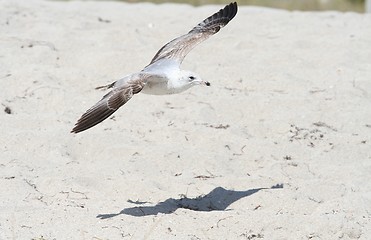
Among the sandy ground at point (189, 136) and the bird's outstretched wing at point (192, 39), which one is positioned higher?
the bird's outstretched wing at point (192, 39)

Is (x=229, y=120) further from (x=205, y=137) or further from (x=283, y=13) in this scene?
(x=283, y=13)

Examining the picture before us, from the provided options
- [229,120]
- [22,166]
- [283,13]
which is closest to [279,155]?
[229,120]

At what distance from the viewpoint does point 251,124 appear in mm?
6125

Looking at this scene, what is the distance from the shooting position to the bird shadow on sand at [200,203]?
4777 mm

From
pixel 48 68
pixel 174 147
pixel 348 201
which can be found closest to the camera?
pixel 348 201

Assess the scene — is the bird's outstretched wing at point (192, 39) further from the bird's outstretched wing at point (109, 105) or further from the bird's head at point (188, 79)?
the bird's outstretched wing at point (109, 105)

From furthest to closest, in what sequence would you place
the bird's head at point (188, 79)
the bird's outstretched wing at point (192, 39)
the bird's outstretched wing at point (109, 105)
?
the bird's outstretched wing at point (192, 39), the bird's head at point (188, 79), the bird's outstretched wing at point (109, 105)

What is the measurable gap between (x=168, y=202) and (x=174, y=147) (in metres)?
0.78

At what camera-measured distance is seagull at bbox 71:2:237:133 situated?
16.4 feet

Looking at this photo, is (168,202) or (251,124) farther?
(251,124)

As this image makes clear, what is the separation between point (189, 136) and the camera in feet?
19.3

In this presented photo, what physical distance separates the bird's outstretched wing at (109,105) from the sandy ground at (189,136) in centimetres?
35

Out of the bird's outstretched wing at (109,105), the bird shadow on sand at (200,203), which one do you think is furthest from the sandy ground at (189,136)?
the bird's outstretched wing at (109,105)

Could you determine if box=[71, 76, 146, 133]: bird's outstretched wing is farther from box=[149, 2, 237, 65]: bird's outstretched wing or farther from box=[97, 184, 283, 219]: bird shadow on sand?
box=[149, 2, 237, 65]: bird's outstretched wing
